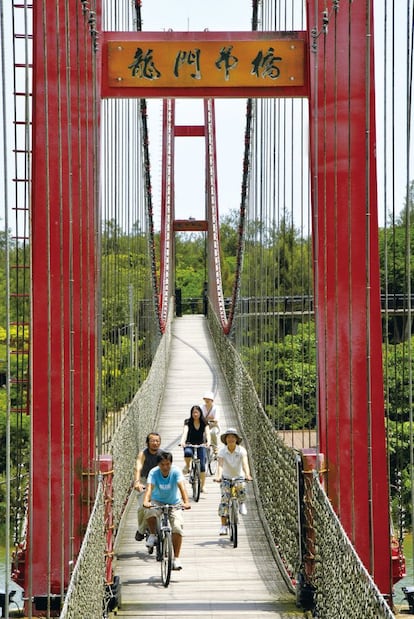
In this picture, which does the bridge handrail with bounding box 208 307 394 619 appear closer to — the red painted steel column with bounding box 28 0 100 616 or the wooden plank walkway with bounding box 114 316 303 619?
the wooden plank walkway with bounding box 114 316 303 619

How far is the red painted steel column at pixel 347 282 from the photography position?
18.5 feet

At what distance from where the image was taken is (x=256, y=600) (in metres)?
5.53

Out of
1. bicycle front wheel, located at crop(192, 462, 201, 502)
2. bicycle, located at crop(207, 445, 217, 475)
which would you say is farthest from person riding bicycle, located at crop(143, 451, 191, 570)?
bicycle, located at crop(207, 445, 217, 475)

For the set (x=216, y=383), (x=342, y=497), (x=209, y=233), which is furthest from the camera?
(x=209, y=233)

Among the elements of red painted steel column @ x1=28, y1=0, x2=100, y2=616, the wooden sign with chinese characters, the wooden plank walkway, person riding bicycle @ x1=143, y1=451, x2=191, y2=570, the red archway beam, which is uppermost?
the red archway beam

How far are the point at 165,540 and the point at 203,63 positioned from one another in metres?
2.28

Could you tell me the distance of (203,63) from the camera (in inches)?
235

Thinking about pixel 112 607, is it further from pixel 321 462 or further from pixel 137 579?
pixel 321 462

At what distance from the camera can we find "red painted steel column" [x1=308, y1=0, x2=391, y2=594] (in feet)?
18.5

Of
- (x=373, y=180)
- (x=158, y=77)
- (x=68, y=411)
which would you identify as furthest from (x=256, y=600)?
(x=158, y=77)

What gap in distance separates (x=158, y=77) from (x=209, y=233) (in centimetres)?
2138

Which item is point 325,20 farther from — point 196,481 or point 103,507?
point 196,481

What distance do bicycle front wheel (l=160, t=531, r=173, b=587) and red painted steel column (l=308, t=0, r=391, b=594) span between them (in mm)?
780

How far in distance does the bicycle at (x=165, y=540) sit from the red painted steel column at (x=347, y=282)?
2.56 feet
